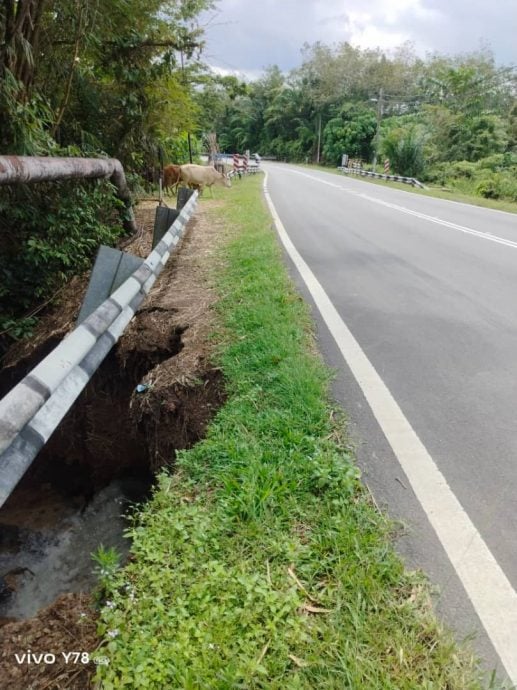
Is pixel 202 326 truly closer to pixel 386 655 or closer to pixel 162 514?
pixel 162 514

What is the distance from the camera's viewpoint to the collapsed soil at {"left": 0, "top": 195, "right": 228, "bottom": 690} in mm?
3162

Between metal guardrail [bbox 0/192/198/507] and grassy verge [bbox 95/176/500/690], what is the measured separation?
1.89ft

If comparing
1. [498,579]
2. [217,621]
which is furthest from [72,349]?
[498,579]

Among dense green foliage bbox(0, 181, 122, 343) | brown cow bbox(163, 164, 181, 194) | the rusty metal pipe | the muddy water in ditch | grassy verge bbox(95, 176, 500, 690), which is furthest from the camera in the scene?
brown cow bbox(163, 164, 181, 194)

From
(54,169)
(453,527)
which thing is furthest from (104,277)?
(453,527)

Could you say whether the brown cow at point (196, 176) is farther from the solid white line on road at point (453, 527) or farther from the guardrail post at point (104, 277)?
the solid white line on road at point (453, 527)

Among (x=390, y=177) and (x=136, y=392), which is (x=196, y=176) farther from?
(x=390, y=177)

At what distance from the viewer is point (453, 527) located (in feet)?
6.29

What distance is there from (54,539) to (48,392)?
2455mm

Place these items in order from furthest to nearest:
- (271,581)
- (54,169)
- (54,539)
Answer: (54,169) < (54,539) < (271,581)

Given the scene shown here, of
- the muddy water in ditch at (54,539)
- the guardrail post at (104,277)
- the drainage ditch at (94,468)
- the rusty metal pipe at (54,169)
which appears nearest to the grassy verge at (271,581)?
the drainage ditch at (94,468)

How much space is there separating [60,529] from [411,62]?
6058cm

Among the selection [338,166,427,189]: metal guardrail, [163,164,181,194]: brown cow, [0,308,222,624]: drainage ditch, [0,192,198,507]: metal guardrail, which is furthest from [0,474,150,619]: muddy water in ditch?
[338,166,427,189]: metal guardrail

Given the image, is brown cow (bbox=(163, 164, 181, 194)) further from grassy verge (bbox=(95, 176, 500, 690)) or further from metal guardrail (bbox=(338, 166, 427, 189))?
metal guardrail (bbox=(338, 166, 427, 189))
